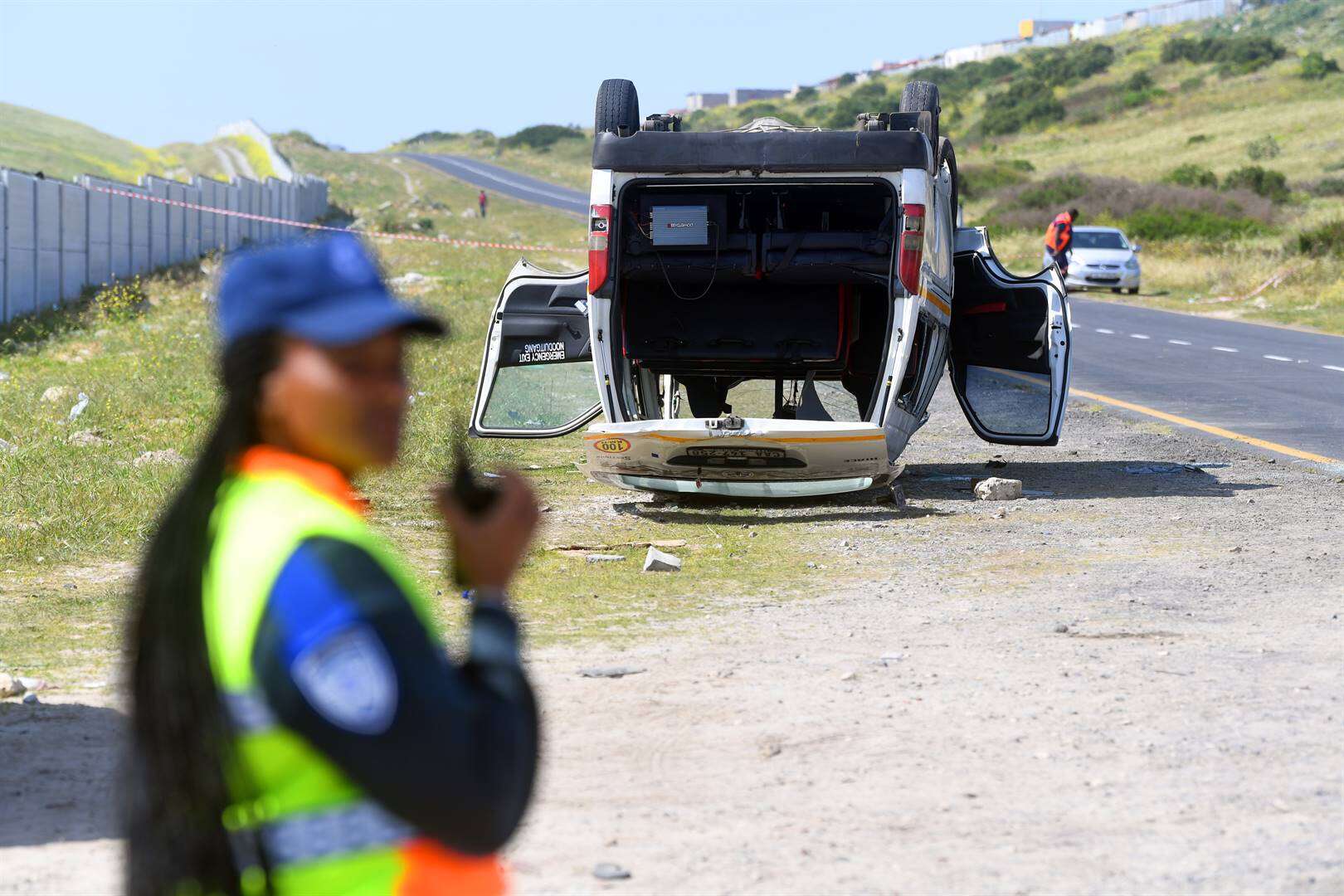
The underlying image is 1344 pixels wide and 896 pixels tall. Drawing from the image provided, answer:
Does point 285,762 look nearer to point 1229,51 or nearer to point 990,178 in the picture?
point 990,178

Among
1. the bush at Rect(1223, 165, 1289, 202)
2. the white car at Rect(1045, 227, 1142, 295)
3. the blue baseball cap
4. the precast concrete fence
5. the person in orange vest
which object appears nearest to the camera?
the blue baseball cap

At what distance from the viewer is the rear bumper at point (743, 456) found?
10.0 meters

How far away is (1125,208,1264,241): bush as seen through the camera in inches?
1754

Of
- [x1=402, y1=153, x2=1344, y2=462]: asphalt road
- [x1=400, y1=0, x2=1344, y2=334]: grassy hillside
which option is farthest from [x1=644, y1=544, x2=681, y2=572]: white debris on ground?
[x1=400, y1=0, x2=1344, y2=334]: grassy hillside

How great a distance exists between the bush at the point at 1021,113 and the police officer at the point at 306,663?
97435 millimetres

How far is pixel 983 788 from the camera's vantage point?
494cm

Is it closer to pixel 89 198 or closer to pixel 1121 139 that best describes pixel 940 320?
pixel 89 198

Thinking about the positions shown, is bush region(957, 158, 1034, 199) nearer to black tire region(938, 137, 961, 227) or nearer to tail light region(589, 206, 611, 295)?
black tire region(938, 137, 961, 227)

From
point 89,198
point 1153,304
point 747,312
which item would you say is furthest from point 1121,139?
point 747,312

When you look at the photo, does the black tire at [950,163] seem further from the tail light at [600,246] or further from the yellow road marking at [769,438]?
the tail light at [600,246]

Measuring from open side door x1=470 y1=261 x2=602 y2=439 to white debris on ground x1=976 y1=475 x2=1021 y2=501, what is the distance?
2508mm

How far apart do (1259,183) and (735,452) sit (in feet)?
173

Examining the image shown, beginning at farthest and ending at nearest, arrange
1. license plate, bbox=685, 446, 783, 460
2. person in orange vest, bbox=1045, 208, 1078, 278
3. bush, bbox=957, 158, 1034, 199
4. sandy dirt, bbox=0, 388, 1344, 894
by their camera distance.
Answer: bush, bbox=957, 158, 1034, 199
person in orange vest, bbox=1045, 208, 1078, 278
license plate, bbox=685, 446, 783, 460
sandy dirt, bbox=0, 388, 1344, 894

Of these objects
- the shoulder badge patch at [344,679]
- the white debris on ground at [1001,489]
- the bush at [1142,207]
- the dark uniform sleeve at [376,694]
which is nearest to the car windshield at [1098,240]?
the bush at [1142,207]
